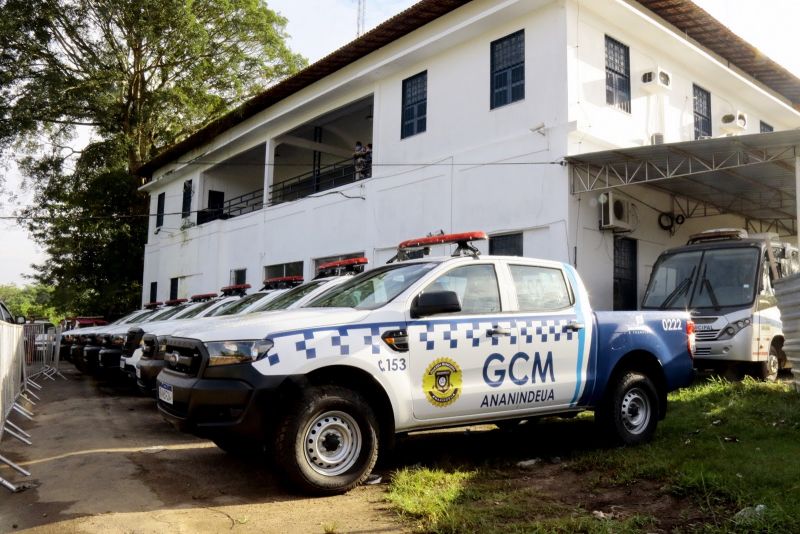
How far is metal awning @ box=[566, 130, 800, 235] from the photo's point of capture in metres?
10.6

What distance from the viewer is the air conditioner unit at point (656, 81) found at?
46.1 feet

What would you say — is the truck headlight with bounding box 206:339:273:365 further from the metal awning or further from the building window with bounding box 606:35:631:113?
the building window with bounding box 606:35:631:113

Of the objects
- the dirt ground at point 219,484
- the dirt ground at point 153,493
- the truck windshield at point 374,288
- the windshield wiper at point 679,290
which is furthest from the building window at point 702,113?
the dirt ground at point 153,493

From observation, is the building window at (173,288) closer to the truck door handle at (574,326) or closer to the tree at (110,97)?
the tree at (110,97)

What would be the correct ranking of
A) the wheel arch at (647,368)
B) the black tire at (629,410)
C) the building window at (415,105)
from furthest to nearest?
the building window at (415,105) → the wheel arch at (647,368) → the black tire at (629,410)

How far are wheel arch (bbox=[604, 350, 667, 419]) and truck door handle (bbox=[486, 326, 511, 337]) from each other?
145cm

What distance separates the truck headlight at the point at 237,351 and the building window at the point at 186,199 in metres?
24.6

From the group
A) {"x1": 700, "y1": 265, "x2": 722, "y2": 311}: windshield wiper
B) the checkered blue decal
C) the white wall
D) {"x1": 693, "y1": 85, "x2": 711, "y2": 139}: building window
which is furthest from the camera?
{"x1": 693, "y1": 85, "x2": 711, "y2": 139}: building window

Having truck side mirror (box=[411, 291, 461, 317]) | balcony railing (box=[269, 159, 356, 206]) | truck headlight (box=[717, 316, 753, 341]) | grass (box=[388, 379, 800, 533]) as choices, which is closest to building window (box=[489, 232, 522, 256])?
truck headlight (box=[717, 316, 753, 341])

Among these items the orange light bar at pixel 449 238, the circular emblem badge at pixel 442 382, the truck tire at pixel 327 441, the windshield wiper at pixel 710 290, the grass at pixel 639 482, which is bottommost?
the grass at pixel 639 482

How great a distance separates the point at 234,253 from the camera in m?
23.7

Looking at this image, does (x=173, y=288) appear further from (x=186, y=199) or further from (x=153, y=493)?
(x=153, y=493)

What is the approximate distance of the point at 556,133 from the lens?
12.4 metres

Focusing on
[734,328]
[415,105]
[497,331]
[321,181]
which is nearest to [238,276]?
[321,181]
